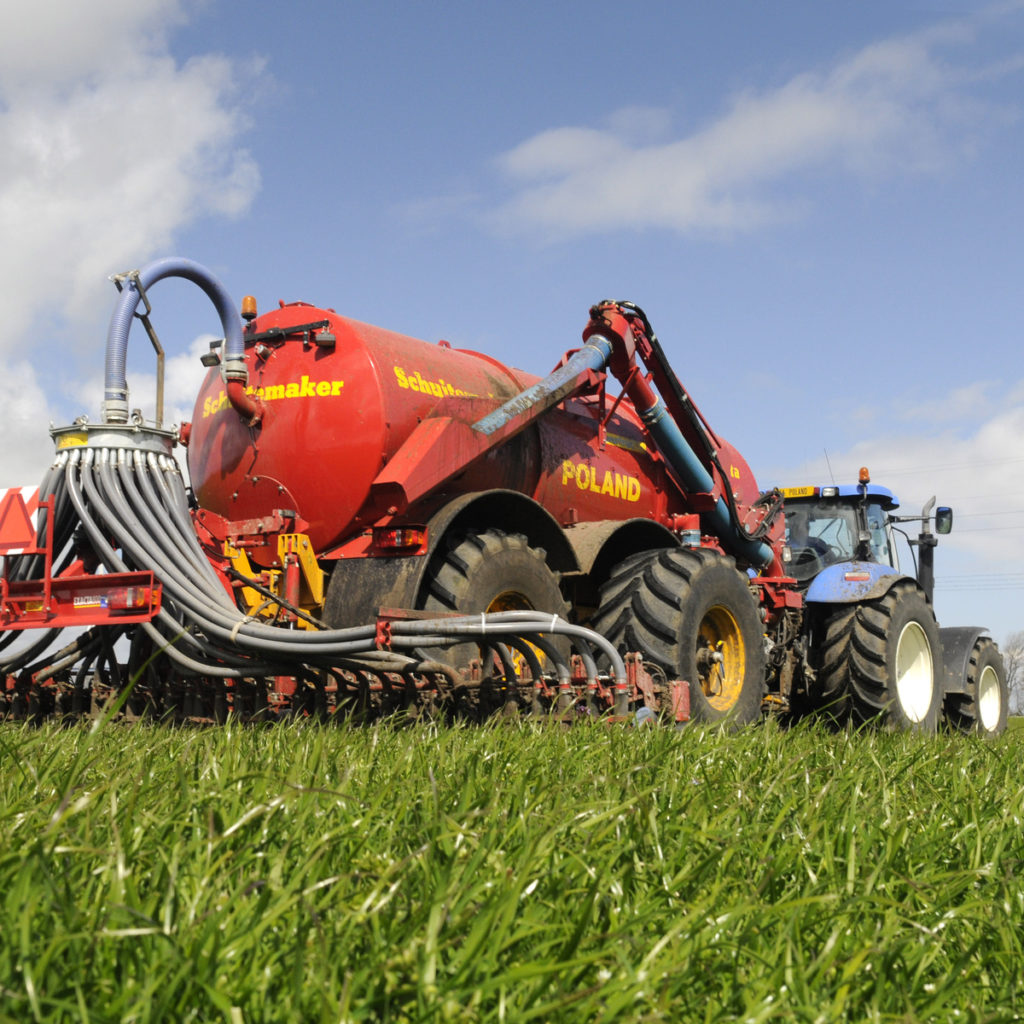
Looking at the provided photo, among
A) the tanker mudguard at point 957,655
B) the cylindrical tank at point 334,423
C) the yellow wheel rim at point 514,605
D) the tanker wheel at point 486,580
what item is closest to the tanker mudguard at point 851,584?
the tanker mudguard at point 957,655

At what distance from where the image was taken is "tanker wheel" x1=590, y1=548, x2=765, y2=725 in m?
6.52

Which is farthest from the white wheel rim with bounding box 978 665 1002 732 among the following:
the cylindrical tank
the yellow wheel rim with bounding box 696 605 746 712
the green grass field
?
the green grass field

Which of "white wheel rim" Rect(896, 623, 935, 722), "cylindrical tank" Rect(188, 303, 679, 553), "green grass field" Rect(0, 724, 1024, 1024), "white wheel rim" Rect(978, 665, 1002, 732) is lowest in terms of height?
"white wheel rim" Rect(978, 665, 1002, 732)

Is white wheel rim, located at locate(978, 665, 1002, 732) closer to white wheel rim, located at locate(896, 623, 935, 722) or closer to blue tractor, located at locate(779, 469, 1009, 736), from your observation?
blue tractor, located at locate(779, 469, 1009, 736)

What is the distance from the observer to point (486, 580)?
5723mm

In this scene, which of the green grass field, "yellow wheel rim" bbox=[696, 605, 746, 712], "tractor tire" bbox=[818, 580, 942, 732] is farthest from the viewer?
"tractor tire" bbox=[818, 580, 942, 732]

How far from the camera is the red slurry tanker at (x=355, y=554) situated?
530 centimetres

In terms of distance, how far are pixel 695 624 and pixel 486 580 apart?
1.58m

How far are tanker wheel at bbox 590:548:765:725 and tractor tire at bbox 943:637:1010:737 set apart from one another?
11.1ft

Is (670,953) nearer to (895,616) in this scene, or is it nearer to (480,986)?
(480,986)

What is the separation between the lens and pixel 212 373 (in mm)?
6656

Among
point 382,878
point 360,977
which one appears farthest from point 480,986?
point 382,878

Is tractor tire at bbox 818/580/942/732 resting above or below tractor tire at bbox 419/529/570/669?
below

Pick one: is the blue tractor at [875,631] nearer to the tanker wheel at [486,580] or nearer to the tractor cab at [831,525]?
the tractor cab at [831,525]
